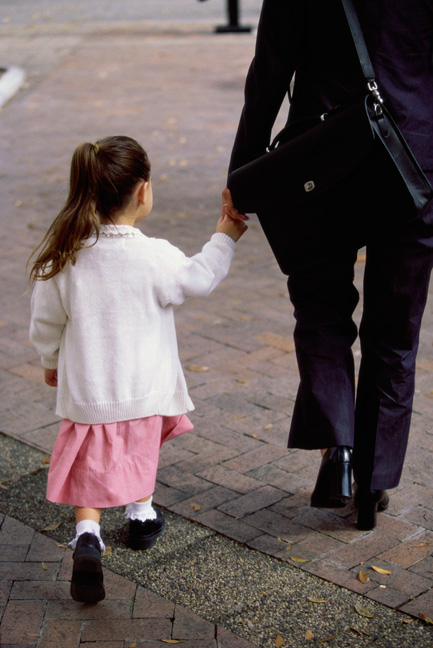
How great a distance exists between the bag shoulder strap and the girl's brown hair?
71cm

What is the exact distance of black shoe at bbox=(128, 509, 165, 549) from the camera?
121 inches

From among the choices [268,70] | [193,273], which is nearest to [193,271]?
[193,273]

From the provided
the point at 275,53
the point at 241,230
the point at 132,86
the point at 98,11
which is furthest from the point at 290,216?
the point at 98,11

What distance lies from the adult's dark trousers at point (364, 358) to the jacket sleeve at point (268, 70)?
1.50 feet

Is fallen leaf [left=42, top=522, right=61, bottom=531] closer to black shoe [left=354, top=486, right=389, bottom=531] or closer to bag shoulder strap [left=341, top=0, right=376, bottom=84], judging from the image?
black shoe [left=354, top=486, right=389, bottom=531]

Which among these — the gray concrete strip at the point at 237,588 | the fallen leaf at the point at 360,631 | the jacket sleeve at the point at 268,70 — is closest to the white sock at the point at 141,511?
the gray concrete strip at the point at 237,588

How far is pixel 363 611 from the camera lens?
2689 mm

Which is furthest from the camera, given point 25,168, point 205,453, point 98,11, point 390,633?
point 98,11

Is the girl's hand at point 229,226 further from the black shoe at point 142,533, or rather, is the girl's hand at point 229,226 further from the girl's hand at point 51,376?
the black shoe at point 142,533

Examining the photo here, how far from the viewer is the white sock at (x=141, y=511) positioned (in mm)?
3057

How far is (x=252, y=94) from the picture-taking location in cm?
281

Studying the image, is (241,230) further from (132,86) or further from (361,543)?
(132,86)

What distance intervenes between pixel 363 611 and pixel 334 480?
423 mm

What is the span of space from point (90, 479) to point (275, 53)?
4.61 ft
